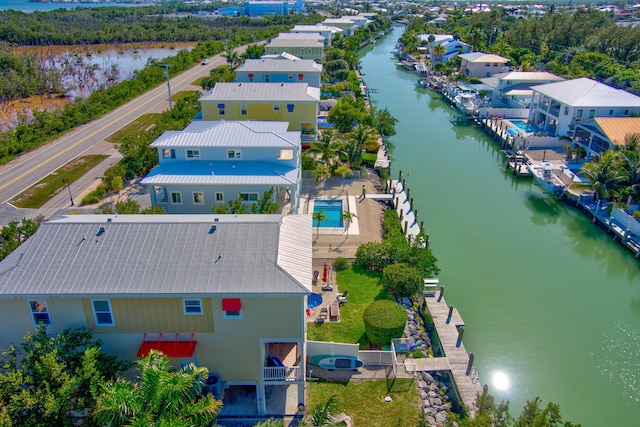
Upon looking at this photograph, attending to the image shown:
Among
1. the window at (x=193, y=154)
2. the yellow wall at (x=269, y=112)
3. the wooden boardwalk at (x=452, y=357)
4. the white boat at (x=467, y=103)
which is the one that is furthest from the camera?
the white boat at (x=467, y=103)

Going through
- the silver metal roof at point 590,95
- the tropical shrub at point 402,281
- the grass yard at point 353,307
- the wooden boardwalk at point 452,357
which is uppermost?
the silver metal roof at point 590,95

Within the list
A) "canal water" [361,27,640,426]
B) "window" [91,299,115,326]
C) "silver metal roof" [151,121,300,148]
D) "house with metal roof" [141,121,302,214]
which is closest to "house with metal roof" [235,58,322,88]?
"canal water" [361,27,640,426]

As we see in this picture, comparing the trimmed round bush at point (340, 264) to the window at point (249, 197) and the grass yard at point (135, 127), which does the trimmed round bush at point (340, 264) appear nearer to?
the window at point (249, 197)

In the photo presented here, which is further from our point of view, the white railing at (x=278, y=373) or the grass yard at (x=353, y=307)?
the grass yard at (x=353, y=307)

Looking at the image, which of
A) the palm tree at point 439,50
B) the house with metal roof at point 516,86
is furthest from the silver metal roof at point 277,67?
the palm tree at point 439,50

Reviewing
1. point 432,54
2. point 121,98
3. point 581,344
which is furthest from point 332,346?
point 432,54

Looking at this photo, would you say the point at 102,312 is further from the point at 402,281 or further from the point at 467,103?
the point at 467,103
